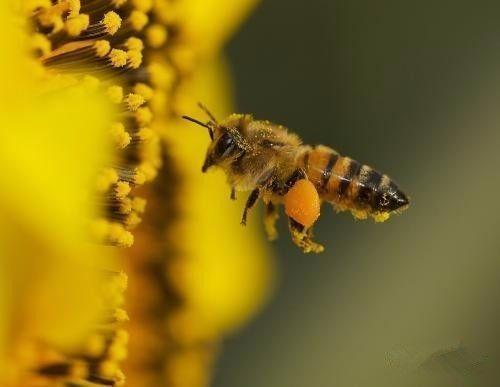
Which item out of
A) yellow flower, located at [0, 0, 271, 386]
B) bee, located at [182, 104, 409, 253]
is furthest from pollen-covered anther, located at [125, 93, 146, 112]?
bee, located at [182, 104, 409, 253]

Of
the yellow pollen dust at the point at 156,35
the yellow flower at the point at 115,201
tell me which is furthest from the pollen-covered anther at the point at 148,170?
the yellow pollen dust at the point at 156,35

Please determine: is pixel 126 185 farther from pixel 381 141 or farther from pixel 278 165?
pixel 381 141

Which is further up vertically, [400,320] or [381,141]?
[381,141]

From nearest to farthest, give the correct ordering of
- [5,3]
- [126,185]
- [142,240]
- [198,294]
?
1. [5,3]
2. [126,185]
3. [142,240]
4. [198,294]

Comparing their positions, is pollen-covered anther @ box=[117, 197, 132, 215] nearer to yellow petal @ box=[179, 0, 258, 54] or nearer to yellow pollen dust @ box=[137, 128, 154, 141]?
yellow pollen dust @ box=[137, 128, 154, 141]

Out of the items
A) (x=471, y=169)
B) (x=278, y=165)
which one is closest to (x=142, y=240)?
(x=278, y=165)

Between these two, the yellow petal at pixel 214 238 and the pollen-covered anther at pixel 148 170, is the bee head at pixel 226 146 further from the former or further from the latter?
the yellow petal at pixel 214 238

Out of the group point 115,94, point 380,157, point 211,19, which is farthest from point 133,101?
point 380,157
